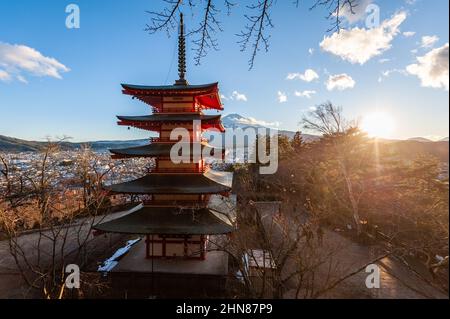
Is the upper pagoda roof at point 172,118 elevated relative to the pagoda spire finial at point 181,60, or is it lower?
lower

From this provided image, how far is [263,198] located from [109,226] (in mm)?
21163

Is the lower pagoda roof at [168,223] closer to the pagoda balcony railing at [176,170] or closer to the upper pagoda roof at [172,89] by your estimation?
the pagoda balcony railing at [176,170]

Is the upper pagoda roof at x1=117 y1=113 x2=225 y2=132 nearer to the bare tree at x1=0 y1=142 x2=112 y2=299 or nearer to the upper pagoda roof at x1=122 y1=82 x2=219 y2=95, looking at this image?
the upper pagoda roof at x1=122 y1=82 x2=219 y2=95

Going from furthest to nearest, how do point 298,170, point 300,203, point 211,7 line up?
point 298,170, point 300,203, point 211,7

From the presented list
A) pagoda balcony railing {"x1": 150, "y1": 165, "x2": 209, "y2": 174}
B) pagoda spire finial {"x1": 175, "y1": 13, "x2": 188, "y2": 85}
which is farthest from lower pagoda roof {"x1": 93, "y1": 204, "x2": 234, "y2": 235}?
pagoda spire finial {"x1": 175, "y1": 13, "x2": 188, "y2": 85}

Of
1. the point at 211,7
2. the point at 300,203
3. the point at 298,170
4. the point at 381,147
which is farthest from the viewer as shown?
the point at 298,170

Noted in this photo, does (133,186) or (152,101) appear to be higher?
(152,101)

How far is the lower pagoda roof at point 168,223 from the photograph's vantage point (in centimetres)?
1059

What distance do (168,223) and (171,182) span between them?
1.75 metres

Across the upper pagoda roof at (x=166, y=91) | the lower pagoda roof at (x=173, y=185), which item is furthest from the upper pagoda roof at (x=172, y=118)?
the lower pagoda roof at (x=173, y=185)
